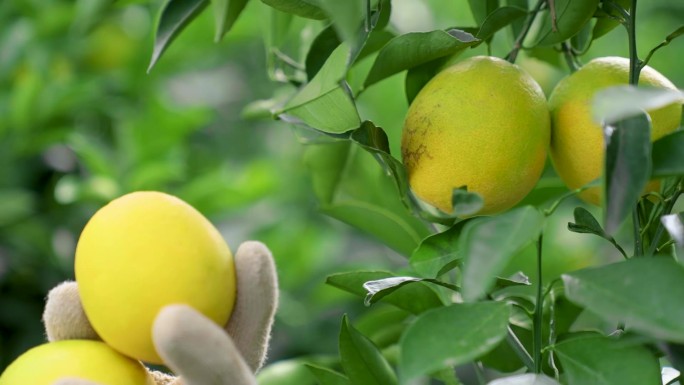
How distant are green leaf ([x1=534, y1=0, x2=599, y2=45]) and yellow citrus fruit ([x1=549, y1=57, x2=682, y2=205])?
0.9 inches

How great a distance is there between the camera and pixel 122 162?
1.17m

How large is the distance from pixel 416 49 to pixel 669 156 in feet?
0.48

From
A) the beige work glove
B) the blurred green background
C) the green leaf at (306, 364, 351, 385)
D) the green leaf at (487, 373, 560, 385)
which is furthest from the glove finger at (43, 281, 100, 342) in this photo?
the blurred green background

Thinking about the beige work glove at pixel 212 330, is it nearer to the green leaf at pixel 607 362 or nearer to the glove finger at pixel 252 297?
the glove finger at pixel 252 297

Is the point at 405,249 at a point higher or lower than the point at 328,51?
lower

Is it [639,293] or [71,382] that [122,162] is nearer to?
[71,382]

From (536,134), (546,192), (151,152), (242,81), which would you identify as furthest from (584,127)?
(242,81)

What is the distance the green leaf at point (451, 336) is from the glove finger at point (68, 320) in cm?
21

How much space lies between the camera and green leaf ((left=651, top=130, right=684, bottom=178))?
38 cm

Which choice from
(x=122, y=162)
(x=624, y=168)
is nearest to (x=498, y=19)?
(x=624, y=168)

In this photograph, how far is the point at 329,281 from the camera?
493 mm

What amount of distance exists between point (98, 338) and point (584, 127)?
0.28 meters

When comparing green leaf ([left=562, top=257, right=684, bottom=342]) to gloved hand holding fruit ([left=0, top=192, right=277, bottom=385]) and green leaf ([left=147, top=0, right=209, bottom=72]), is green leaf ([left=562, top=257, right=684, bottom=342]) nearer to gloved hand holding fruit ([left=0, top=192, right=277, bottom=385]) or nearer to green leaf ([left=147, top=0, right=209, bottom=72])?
gloved hand holding fruit ([left=0, top=192, right=277, bottom=385])

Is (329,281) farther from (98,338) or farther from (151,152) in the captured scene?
(151,152)
